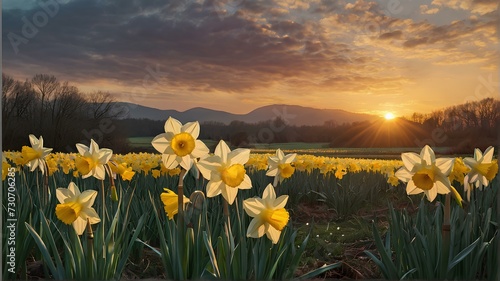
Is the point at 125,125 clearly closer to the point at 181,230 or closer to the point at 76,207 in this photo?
the point at 76,207

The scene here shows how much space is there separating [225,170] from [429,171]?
991 millimetres

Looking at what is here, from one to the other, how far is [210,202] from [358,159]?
233 centimetres

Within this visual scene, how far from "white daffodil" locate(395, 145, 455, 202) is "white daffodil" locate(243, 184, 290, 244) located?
693 millimetres

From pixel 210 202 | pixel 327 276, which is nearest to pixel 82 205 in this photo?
pixel 210 202

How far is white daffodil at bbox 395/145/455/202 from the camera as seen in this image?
7.46ft

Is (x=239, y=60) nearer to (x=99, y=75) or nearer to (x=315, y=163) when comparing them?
(x=99, y=75)

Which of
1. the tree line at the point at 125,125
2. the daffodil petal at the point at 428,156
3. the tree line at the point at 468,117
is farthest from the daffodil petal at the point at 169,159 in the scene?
the tree line at the point at 468,117

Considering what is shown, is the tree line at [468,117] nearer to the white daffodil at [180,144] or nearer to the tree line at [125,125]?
the tree line at [125,125]

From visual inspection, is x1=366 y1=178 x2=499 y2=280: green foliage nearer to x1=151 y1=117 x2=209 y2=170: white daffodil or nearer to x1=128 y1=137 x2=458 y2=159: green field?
x1=128 y1=137 x2=458 y2=159: green field

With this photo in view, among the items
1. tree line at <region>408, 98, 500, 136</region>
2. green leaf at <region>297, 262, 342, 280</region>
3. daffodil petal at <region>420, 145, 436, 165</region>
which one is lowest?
green leaf at <region>297, 262, 342, 280</region>

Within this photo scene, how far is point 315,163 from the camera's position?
4766mm

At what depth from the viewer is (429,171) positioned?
227cm

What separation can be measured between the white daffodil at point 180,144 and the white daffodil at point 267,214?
1.07 ft

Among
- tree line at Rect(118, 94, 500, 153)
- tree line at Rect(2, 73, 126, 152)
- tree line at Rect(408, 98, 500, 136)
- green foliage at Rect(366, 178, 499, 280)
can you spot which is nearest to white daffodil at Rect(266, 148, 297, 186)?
tree line at Rect(118, 94, 500, 153)
